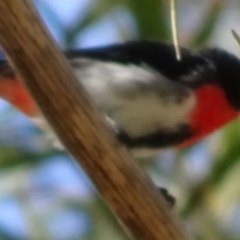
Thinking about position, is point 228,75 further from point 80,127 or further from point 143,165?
point 80,127

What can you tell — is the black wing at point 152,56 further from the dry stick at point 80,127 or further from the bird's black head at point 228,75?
the dry stick at point 80,127

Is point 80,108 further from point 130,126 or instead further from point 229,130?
point 229,130

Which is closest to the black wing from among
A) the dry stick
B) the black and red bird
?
the black and red bird

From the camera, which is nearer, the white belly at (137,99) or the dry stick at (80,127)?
the dry stick at (80,127)

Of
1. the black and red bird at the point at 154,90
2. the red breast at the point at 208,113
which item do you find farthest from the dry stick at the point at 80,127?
the red breast at the point at 208,113

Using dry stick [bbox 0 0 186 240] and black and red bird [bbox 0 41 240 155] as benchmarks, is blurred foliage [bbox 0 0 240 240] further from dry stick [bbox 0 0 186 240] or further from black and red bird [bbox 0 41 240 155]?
dry stick [bbox 0 0 186 240]

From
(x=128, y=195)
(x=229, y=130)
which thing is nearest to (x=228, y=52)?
(x=229, y=130)
